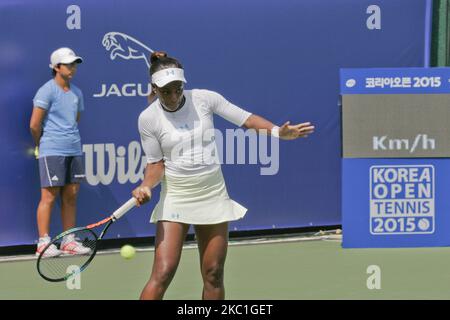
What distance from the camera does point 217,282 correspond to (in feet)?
19.2

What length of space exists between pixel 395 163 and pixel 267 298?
8.16 feet

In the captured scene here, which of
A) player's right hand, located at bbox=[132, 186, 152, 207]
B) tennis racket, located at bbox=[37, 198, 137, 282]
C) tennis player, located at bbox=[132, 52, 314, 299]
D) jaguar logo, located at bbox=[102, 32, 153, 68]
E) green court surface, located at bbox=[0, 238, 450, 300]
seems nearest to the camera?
player's right hand, located at bbox=[132, 186, 152, 207]

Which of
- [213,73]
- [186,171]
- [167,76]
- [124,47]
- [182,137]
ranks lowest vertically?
[186,171]

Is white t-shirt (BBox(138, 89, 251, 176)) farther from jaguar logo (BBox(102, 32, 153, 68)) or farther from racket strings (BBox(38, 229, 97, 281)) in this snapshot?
jaguar logo (BBox(102, 32, 153, 68))

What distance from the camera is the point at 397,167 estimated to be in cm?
913

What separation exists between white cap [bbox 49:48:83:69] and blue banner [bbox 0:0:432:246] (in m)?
0.25

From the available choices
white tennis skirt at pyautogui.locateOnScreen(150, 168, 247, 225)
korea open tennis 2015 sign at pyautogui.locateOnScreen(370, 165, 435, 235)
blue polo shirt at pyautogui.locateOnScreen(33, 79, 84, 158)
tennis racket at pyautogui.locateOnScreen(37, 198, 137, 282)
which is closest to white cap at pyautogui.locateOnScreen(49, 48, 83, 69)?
blue polo shirt at pyautogui.locateOnScreen(33, 79, 84, 158)

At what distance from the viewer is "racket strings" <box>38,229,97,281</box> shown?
6.50m

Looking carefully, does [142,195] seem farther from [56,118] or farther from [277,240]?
[277,240]

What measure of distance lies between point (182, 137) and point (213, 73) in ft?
12.5

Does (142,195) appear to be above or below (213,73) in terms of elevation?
below

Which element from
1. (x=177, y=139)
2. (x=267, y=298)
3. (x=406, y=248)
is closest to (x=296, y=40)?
(x=406, y=248)

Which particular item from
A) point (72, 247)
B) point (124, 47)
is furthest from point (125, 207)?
point (124, 47)
